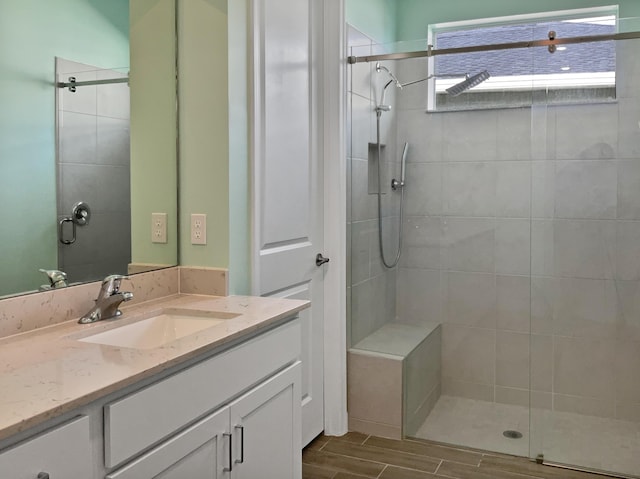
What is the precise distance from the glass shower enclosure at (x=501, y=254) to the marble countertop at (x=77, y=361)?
148 centimetres

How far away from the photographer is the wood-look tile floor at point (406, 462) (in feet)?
9.47

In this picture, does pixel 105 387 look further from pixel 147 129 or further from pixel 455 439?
pixel 455 439

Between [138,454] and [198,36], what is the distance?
1.63m

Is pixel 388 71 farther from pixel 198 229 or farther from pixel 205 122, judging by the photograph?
pixel 198 229

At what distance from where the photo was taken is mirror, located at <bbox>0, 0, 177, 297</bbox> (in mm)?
1872

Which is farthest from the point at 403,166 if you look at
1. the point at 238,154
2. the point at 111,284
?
the point at 111,284

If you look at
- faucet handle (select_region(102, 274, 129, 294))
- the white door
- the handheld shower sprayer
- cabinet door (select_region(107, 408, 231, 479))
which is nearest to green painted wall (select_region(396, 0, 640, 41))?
the handheld shower sprayer

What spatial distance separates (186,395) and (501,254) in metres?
2.47

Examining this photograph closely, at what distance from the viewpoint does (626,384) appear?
3338 millimetres

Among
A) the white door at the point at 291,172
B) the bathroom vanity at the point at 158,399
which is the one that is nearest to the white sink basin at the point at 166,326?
the bathroom vanity at the point at 158,399

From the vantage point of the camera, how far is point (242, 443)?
1865 millimetres

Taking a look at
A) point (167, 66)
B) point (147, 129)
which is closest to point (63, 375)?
point (147, 129)

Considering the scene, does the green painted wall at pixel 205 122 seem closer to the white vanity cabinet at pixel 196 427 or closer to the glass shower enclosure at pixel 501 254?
the white vanity cabinet at pixel 196 427

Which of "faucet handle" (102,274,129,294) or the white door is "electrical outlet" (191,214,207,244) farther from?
"faucet handle" (102,274,129,294)
